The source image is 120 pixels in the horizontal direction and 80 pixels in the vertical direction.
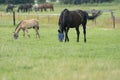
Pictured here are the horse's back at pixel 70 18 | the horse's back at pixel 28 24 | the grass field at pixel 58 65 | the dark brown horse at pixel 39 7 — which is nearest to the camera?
the grass field at pixel 58 65

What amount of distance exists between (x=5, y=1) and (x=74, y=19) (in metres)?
74.1

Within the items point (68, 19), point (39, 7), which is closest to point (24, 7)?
point (39, 7)

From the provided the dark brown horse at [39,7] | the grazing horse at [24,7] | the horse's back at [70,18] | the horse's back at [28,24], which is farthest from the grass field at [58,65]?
the dark brown horse at [39,7]

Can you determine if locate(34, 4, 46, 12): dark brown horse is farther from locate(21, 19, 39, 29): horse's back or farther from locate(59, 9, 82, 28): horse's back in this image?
locate(59, 9, 82, 28): horse's back

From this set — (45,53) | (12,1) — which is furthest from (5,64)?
(12,1)

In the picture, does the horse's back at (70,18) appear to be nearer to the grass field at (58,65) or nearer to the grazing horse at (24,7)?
the grass field at (58,65)

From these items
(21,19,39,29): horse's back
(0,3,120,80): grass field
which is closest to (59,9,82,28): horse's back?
(21,19,39,29): horse's back

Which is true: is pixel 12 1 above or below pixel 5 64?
below

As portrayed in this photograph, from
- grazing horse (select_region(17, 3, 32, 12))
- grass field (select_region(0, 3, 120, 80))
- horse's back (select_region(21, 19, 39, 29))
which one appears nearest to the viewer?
grass field (select_region(0, 3, 120, 80))

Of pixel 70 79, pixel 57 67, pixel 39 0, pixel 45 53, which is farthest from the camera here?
pixel 39 0

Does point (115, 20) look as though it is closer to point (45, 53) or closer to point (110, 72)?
point (45, 53)

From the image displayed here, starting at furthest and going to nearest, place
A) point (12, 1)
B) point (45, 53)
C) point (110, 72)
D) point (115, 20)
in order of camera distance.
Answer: point (12, 1), point (115, 20), point (45, 53), point (110, 72)

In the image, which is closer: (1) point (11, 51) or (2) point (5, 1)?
(1) point (11, 51)

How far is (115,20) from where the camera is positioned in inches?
1646
